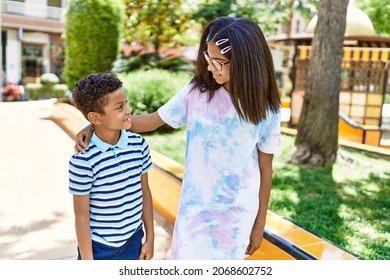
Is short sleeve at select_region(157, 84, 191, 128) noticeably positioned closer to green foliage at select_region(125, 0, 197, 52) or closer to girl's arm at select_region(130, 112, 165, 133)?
girl's arm at select_region(130, 112, 165, 133)

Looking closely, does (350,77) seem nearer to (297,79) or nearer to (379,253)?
(297,79)

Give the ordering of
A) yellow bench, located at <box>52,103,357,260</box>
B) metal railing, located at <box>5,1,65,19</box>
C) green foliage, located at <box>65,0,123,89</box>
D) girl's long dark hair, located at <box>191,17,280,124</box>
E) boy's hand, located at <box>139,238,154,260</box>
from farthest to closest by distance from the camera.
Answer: metal railing, located at <box>5,1,65,19</box>, green foliage, located at <box>65,0,123,89</box>, yellow bench, located at <box>52,103,357,260</box>, boy's hand, located at <box>139,238,154,260</box>, girl's long dark hair, located at <box>191,17,280,124</box>

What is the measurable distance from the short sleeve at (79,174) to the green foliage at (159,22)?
9.27 m

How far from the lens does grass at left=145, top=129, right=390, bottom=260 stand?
11.3 ft

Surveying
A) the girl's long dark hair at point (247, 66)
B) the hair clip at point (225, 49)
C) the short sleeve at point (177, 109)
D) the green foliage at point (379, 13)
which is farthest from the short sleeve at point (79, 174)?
the green foliage at point (379, 13)

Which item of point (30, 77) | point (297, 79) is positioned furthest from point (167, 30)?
point (30, 77)

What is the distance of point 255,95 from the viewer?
165 centimetres

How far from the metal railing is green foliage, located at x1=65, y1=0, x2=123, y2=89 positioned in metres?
14.6

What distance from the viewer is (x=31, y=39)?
24.6 meters

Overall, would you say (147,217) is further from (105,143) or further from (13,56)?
(13,56)

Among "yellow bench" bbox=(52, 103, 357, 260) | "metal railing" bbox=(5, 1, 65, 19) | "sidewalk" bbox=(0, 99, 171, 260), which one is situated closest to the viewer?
"yellow bench" bbox=(52, 103, 357, 260)

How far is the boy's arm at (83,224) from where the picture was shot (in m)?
1.68

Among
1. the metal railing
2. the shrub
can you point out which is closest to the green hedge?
the shrub

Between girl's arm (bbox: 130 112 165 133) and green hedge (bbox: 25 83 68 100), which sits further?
green hedge (bbox: 25 83 68 100)
